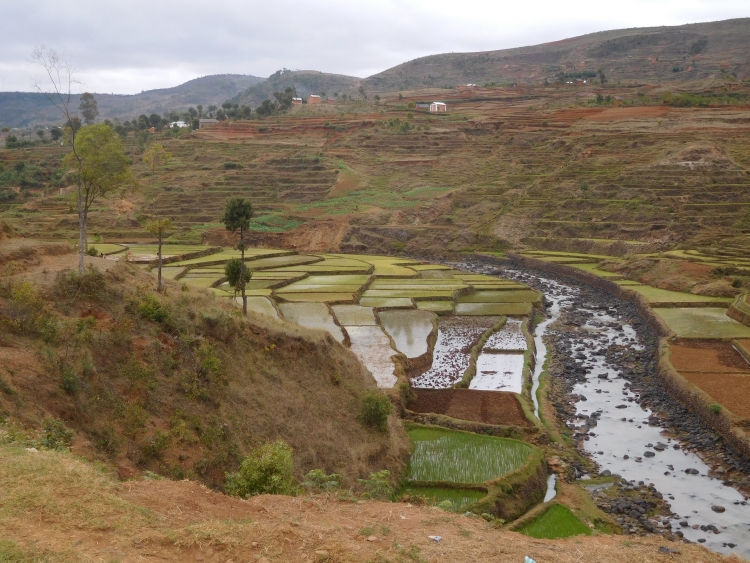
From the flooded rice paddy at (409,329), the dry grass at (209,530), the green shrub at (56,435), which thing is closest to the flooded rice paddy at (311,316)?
the flooded rice paddy at (409,329)

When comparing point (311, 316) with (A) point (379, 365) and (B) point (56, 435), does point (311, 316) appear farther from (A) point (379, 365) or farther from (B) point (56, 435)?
(B) point (56, 435)

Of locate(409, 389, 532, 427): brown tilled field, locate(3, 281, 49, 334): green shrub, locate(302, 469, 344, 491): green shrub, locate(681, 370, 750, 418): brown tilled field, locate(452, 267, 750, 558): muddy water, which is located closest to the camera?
locate(302, 469, 344, 491): green shrub

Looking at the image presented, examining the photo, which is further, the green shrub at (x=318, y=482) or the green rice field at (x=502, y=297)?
the green rice field at (x=502, y=297)

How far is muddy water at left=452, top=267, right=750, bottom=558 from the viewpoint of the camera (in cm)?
1702

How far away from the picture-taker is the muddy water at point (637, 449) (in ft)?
55.8

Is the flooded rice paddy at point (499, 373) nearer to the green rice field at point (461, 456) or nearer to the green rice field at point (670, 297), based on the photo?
the green rice field at point (461, 456)

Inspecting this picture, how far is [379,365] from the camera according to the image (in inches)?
1054

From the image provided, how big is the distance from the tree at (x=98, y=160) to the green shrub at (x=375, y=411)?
997 centimetres

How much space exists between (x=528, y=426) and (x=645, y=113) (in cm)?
8115

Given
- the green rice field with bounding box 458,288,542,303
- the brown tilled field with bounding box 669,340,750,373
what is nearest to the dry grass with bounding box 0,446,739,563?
the brown tilled field with bounding box 669,340,750,373

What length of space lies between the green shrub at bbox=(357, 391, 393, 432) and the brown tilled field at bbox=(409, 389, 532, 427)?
3.96 m

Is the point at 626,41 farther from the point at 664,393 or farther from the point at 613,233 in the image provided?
the point at 664,393

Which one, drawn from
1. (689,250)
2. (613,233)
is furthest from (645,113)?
(689,250)

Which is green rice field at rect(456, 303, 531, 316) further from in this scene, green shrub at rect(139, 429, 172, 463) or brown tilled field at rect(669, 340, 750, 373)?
green shrub at rect(139, 429, 172, 463)
